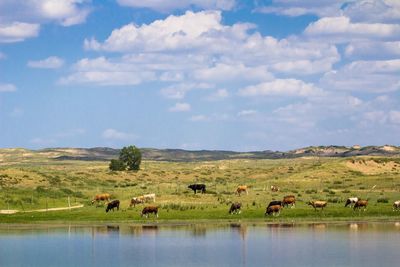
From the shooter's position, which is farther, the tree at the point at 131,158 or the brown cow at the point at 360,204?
the tree at the point at 131,158

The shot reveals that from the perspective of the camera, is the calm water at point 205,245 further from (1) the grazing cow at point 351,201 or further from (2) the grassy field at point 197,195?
(1) the grazing cow at point 351,201

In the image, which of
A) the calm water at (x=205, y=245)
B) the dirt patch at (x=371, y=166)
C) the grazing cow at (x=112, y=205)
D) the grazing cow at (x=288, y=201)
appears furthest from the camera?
the dirt patch at (x=371, y=166)

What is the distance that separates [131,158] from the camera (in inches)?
4818

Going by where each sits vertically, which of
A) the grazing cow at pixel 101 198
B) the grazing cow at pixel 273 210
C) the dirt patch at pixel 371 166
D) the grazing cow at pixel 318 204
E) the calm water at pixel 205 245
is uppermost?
the dirt patch at pixel 371 166

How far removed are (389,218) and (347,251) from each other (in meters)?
17.1

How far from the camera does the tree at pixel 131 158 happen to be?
12194 centimetres

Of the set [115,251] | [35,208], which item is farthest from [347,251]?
[35,208]

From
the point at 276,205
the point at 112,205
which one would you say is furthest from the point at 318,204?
the point at 112,205

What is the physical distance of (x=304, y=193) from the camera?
70.3 metres

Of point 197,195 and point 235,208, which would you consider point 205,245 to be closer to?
point 235,208

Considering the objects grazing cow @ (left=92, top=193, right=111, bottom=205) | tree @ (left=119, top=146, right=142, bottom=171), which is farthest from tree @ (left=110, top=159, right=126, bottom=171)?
grazing cow @ (left=92, top=193, right=111, bottom=205)

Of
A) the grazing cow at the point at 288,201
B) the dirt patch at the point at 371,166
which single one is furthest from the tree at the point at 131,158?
the grazing cow at the point at 288,201

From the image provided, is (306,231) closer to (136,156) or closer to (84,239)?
(84,239)

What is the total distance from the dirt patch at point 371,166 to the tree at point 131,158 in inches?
1297
